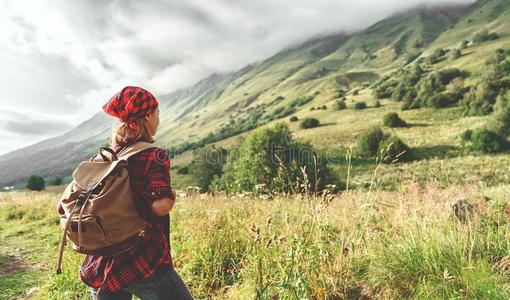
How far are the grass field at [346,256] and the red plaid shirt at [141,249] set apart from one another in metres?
0.94

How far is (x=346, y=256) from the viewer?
3916 mm

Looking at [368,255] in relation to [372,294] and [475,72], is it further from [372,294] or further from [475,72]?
[475,72]

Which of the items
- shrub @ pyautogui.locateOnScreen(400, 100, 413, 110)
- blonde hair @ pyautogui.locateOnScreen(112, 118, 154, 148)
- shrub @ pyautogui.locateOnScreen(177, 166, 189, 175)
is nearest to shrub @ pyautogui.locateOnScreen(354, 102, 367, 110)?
shrub @ pyautogui.locateOnScreen(400, 100, 413, 110)

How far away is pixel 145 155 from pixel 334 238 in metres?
3.32

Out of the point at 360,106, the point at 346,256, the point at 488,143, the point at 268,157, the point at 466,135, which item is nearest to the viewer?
the point at 346,256

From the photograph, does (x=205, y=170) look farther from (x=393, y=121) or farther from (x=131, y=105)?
(x=131, y=105)

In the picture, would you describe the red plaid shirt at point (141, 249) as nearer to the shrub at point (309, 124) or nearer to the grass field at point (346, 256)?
the grass field at point (346, 256)

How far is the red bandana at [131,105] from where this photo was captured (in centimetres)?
243

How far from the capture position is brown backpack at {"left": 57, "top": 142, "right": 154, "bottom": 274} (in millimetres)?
2129

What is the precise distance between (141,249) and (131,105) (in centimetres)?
94

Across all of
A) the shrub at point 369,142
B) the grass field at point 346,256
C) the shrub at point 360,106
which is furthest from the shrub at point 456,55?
the grass field at point 346,256

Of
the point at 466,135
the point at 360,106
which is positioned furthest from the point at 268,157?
the point at 360,106

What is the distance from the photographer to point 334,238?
4.89 meters

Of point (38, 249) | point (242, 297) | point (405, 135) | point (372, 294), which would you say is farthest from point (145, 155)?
point (405, 135)
